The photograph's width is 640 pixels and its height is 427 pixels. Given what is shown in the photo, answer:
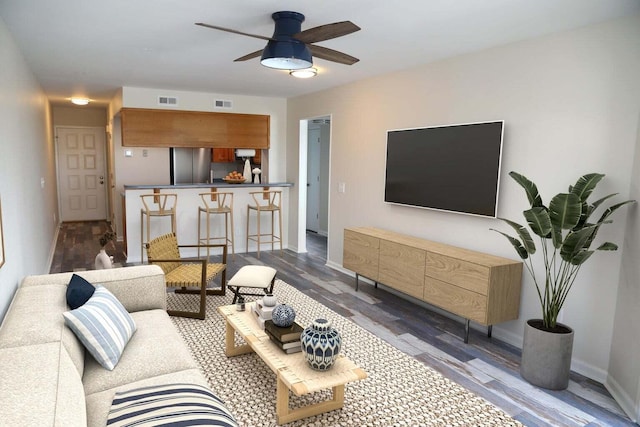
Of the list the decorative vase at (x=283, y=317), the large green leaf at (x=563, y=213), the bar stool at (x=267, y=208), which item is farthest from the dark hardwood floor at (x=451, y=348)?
the decorative vase at (x=283, y=317)

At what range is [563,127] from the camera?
320 centimetres

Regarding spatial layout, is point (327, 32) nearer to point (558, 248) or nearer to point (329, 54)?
point (329, 54)

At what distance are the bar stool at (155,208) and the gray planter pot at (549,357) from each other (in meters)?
4.82

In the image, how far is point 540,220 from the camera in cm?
282

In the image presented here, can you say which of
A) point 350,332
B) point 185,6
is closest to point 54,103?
point 185,6

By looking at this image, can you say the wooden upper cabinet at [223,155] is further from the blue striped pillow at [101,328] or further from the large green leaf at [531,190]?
the large green leaf at [531,190]

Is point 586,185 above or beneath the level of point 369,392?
above

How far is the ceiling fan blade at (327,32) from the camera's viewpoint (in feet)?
8.27

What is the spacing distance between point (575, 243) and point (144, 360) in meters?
2.64

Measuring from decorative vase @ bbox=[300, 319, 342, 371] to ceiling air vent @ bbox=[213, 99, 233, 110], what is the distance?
512 centimetres

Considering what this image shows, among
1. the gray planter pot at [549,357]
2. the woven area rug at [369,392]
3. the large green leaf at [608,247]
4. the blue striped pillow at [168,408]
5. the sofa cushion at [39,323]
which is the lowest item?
the woven area rug at [369,392]

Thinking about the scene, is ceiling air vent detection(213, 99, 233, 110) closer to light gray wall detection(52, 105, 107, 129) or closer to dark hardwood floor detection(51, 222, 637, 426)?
dark hardwood floor detection(51, 222, 637, 426)

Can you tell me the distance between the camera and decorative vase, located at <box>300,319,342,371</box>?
233 cm

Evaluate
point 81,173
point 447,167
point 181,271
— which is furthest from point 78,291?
point 81,173
